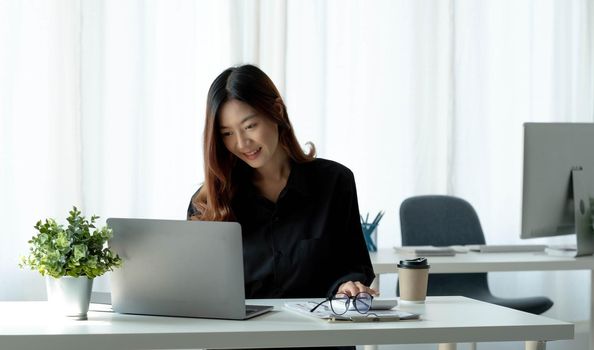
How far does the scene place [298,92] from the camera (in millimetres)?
4504

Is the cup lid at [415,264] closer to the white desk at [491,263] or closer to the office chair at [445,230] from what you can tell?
the white desk at [491,263]

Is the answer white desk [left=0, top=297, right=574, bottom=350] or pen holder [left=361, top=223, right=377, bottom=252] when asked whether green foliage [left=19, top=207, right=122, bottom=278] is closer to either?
white desk [left=0, top=297, right=574, bottom=350]

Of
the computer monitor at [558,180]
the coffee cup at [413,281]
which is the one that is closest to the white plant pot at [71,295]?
the coffee cup at [413,281]

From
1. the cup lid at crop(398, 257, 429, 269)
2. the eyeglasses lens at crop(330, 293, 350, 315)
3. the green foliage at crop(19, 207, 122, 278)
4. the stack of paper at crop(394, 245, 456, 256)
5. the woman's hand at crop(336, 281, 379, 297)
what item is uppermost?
the green foliage at crop(19, 207, 122, 278)

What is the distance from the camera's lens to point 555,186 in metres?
3.40

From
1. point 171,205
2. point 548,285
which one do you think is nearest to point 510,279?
point 548,285

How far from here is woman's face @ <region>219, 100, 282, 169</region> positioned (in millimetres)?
2371

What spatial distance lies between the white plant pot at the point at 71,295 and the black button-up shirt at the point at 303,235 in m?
0.56

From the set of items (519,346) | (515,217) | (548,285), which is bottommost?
(519,346)

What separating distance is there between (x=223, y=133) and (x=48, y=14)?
2.04 meters

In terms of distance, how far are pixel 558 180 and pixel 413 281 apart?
133 centimetres

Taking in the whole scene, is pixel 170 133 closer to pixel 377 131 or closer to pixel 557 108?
pixel 377 131

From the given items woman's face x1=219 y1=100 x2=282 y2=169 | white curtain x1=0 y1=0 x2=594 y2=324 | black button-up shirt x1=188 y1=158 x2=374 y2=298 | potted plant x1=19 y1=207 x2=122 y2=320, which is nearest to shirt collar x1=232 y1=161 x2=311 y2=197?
black button-up shirt x1=188 y1=158 x2=374 y2=298

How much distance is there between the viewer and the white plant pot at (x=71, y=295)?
200 centimetres
